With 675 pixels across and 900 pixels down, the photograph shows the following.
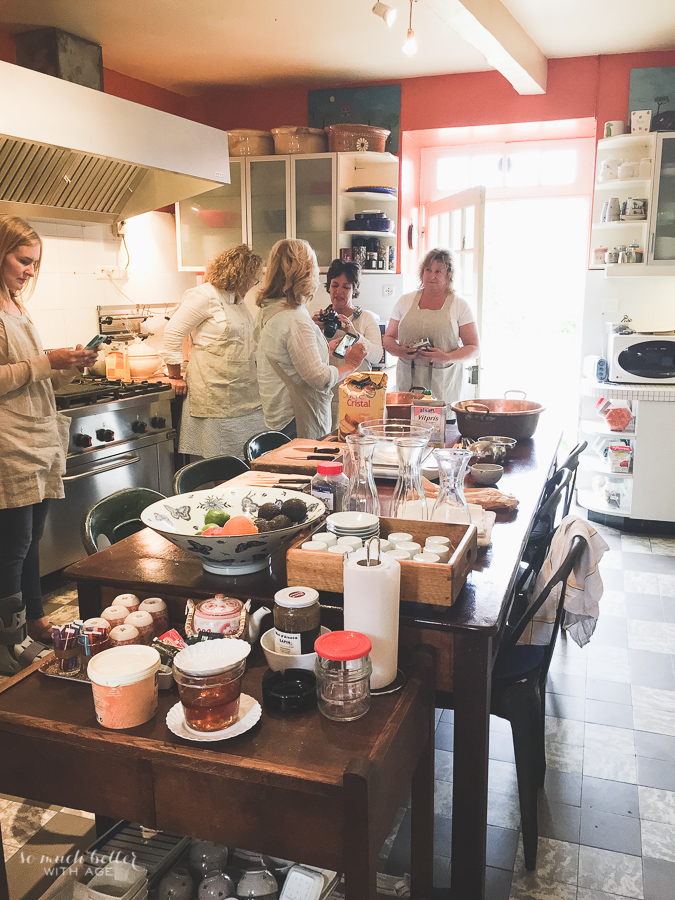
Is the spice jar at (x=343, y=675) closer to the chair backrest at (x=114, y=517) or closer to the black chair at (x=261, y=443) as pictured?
the chair backrest at (x=114, y=517)

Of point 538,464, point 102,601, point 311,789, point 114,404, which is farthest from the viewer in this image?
point 114,404

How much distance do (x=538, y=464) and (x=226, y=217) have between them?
148 inches

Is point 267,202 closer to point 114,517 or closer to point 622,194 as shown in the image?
point 622,194

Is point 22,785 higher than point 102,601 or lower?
lower

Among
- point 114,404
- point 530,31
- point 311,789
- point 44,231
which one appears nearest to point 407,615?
point 311,789

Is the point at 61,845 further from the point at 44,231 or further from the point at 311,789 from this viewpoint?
the point at 44,231

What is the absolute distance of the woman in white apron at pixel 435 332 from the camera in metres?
4.18

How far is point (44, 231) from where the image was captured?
435 cm

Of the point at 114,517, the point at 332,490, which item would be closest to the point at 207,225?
the point at 114,517

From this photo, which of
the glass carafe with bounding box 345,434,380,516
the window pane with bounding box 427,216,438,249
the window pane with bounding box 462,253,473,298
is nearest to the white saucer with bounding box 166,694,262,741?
the glass carafe with bounding box 345,434,380,516

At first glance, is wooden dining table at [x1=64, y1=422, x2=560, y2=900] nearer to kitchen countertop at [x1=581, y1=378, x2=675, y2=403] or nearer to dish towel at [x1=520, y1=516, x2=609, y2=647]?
dish towel at [x1=520, y1=516, x2=609, y2=647]

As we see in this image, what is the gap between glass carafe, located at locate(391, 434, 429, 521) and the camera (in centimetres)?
171

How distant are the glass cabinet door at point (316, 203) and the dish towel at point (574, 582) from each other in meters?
3.83

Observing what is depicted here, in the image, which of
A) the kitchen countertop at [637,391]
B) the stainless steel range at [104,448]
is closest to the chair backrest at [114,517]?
the stainless steel range at [104,448]
